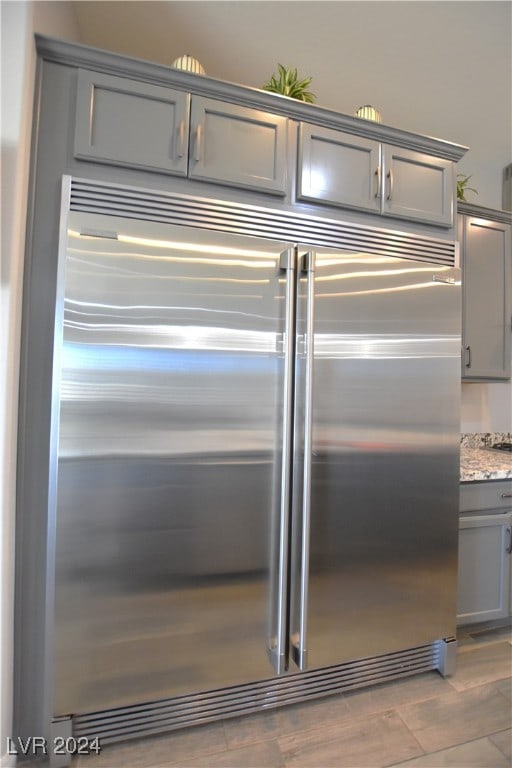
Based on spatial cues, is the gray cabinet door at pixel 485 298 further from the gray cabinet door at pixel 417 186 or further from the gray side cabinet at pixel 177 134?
the gray side cabinet at pixel 177 134

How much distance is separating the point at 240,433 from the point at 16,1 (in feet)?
5.02

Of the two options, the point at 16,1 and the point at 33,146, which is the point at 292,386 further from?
the point at 16,1

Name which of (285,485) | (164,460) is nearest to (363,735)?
(285,485)

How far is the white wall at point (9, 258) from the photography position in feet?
3.49

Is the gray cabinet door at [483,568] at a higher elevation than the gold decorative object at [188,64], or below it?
below

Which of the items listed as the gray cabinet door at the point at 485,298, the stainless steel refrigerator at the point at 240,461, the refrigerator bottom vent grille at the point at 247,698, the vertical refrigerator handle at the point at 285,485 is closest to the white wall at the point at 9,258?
the stainless steel refrigerator at the point at 240,461

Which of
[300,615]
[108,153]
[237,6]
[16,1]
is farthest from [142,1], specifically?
[300,615]

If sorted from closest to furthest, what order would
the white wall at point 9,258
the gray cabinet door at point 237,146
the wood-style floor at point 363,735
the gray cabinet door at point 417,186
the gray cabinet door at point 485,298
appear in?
the white wall at point 9,258 → the wood-style floor at point 363,735 → the gray cabinet door at point 237,146 → the gray cabinet door at point 417,186 → the gray cabinet door at point 485,298

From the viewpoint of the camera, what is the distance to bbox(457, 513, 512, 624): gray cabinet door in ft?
5.80

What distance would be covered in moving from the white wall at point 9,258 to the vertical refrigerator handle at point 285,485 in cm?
85

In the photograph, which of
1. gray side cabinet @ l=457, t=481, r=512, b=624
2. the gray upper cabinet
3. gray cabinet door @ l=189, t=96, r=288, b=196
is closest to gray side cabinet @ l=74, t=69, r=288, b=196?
gray cabinet door @ l=189, t=96, r=288, b=196

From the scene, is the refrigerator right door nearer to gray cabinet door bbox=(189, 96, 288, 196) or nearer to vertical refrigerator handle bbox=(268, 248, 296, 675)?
vertical refrigerator handle bbox=(268, 248, 296, 675)

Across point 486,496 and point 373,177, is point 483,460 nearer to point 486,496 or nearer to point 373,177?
point 486,496

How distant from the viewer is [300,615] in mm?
1300
